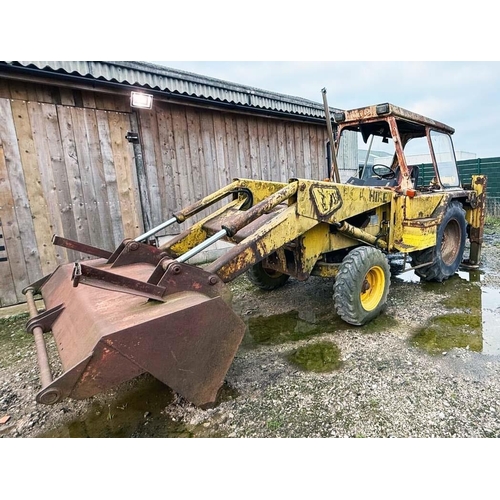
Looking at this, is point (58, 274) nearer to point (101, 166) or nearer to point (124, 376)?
point (124, 376)

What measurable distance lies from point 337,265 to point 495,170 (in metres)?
10.7

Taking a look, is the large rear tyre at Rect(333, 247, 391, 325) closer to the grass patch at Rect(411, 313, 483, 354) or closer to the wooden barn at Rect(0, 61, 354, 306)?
the grass patch at Rect(411, 313, 483, 354)

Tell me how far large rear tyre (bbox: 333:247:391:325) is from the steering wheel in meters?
1.62

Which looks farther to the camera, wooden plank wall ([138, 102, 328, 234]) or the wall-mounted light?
wooden plank wall ([138, 102, 328, 234])

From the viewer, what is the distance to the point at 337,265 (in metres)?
3.43

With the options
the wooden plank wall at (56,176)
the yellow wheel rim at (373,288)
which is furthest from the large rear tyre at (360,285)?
the wooden plank wall at (56,176)

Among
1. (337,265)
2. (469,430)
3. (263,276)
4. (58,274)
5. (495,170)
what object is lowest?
(469,430)

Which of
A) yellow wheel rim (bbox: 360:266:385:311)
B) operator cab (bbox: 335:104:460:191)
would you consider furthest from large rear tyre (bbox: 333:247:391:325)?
operator cab (bbox: 335:104:460:191)

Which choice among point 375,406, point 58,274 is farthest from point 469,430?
point 58,274

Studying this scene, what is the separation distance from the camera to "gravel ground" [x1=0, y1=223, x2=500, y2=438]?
209 cm

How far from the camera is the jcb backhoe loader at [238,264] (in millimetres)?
1864

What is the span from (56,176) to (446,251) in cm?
558

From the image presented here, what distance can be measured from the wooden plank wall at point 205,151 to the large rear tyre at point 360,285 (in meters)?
3.27

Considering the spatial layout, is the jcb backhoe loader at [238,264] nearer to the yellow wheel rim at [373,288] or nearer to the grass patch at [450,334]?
the yellow wheel rim at [373,288]
